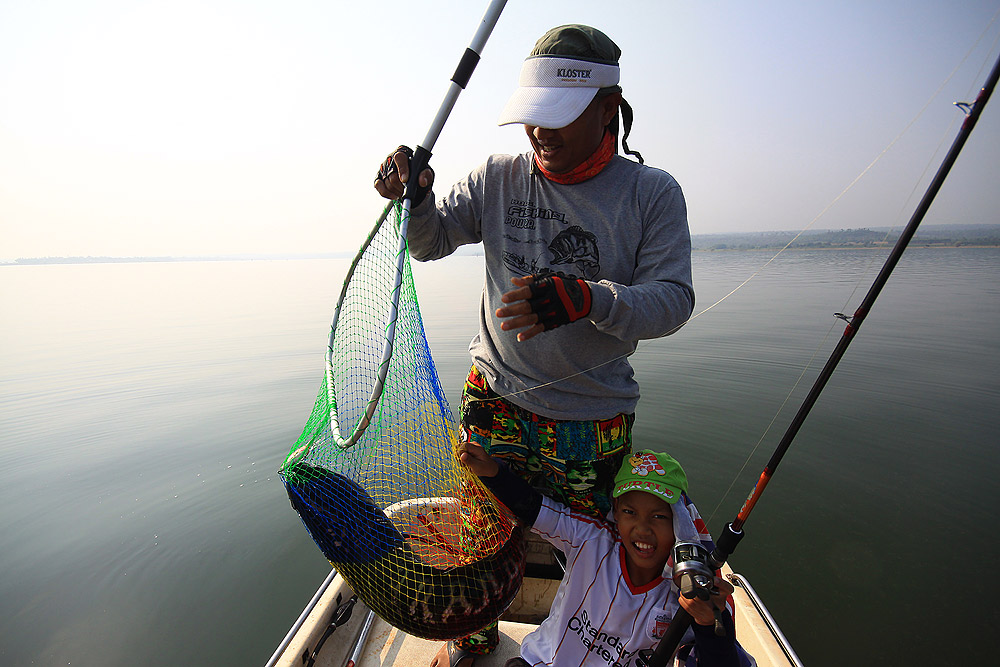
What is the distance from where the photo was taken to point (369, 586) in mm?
1584

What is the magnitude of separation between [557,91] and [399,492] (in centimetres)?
183

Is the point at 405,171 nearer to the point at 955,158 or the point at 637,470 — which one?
the point at 637,470

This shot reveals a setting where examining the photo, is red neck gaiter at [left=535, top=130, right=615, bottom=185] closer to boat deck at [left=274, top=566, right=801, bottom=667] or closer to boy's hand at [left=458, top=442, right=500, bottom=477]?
boy's hand at [left=458, top=442, right=500, bottom=477]

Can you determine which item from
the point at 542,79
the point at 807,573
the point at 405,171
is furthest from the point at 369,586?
the point at 807,573

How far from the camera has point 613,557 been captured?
6.25 feet

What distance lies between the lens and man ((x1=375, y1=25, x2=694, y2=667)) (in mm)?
1452

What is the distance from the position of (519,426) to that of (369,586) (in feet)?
2.37

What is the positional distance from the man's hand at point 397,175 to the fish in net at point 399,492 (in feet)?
0.21

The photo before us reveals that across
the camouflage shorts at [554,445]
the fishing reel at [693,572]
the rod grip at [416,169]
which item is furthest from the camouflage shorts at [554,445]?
the rod grip at [416,169]

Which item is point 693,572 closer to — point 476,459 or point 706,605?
point 706,605

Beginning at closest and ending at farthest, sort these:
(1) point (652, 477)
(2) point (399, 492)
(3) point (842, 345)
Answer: (3) point (842, 345) → (1) point (652, 477) → (2) point (399, 492)

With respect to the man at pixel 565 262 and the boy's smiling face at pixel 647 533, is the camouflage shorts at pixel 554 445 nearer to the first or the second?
the man at pixel 565 262

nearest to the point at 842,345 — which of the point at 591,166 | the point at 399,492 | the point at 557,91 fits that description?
the point at 591,166

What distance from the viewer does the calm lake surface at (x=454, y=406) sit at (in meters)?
3.12
